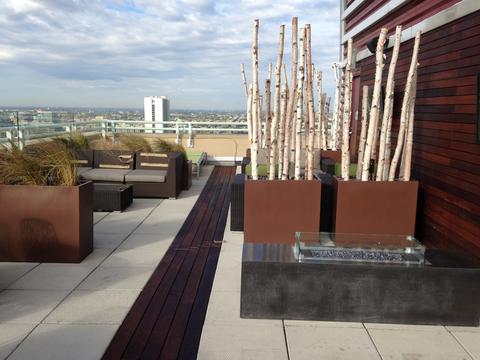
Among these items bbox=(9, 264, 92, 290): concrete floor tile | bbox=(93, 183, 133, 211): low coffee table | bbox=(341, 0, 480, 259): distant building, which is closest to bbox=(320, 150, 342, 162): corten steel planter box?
bbox=(341, 0, 480, 259): distant building

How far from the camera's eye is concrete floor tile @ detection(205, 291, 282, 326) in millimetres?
2711

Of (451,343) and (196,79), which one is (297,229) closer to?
(451,343)

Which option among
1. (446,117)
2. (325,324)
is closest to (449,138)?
(446,117)

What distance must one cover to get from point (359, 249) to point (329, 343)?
2.21ft

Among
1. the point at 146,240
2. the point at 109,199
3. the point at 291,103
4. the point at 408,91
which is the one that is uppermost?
the point at 408,91

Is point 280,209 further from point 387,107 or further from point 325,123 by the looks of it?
point 325,123

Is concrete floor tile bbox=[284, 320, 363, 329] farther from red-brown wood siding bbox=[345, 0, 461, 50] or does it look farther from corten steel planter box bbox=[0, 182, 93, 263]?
red-brown wood siding bbox=[345, 0, 461, 50]

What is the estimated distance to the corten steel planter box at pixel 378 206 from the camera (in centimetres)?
382

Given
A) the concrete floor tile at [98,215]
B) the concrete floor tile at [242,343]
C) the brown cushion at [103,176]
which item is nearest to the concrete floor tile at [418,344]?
the concrete floor tile at [242,343]

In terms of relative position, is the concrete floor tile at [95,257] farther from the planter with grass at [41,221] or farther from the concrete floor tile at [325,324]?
the concrete floor tile at [325,324]

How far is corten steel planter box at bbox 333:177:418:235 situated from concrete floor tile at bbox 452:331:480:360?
4.25ft

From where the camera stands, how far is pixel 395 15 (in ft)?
16.9

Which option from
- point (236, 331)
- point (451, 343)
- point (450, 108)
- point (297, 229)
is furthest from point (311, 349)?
point (450, 108)

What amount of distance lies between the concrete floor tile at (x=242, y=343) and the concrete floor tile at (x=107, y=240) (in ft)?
6.32
